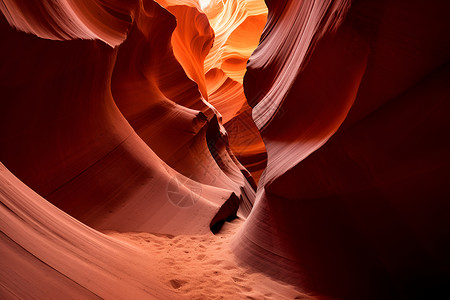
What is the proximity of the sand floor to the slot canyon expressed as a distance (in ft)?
0.06

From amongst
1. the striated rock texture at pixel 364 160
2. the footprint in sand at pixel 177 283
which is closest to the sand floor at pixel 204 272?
the footprint in sand at pixel 177 283

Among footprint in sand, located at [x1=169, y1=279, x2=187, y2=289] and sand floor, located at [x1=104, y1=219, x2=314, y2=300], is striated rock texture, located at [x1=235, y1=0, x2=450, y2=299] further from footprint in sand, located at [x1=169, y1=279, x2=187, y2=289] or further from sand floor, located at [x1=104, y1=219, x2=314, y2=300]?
footprint in sand, located at [x1=169, y1=279, x2=187, y2=289]

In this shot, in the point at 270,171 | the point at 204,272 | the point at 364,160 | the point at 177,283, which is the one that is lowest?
the point at 204,272

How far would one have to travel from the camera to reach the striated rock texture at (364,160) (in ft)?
6.42

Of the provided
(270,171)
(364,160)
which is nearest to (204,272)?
(270,171)

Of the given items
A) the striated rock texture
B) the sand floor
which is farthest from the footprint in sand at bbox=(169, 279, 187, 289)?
the striated rock texture

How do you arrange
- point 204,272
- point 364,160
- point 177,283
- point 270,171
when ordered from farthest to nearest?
point 270,171 < point 204,272 < point 364,160 < point 177,283

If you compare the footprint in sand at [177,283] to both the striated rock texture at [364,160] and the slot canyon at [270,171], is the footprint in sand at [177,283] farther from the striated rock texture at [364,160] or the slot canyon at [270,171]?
the striated rock texture at [364,160]

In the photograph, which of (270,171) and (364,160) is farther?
(270,171)

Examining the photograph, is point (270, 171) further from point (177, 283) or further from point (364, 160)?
point (177, 283)

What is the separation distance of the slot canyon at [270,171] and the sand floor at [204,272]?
19mm

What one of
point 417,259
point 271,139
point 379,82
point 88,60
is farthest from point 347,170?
point 88,60

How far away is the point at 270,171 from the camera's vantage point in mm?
3143

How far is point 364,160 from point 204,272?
1645mm
